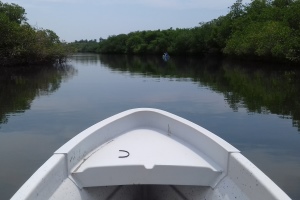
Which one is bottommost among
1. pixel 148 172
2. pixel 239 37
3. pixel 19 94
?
pixel 19 94

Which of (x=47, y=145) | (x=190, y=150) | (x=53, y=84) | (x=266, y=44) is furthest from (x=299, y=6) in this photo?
(x=190, y=150)

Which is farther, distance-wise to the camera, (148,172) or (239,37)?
(239,37)

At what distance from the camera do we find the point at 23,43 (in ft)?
114

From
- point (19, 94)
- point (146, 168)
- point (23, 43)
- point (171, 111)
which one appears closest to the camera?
point (146, 168)

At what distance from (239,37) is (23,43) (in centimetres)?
2649

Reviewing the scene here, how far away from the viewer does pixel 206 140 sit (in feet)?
14.5

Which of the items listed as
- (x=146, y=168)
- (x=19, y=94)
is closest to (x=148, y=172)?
(x=146, y=168)

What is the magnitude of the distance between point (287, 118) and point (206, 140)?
8.29 m

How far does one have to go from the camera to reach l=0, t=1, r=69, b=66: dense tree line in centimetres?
3297

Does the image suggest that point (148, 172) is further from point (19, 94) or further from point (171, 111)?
point (19, 94)

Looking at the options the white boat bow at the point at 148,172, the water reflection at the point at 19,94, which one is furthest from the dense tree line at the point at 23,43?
the white boat bow at the point at 148,172

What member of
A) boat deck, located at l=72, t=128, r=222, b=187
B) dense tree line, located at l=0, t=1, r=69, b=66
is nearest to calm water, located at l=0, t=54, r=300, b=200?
boat deck, located at l=72, t=128, r=222, b=187

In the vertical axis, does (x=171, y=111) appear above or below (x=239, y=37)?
below

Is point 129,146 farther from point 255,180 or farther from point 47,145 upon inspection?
point 47,145
